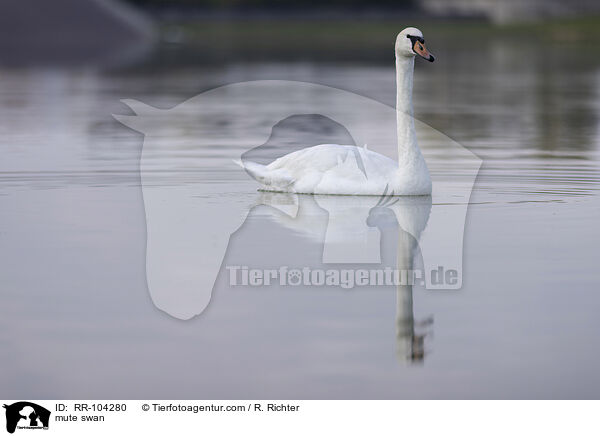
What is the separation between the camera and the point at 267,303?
7570 millimetres

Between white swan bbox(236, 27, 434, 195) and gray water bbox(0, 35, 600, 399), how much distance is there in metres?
→ 0.32

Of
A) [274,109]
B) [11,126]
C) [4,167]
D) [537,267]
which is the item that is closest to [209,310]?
[537,267]

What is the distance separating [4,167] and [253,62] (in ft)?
90.4

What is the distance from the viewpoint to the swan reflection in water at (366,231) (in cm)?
718

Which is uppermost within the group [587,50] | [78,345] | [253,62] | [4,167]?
[587,50]

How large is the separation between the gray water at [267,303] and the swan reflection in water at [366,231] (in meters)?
0.08

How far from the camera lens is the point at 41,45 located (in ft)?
188

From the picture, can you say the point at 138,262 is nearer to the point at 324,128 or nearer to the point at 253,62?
the point at 324,128

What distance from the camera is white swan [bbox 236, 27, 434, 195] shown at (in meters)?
11.1
